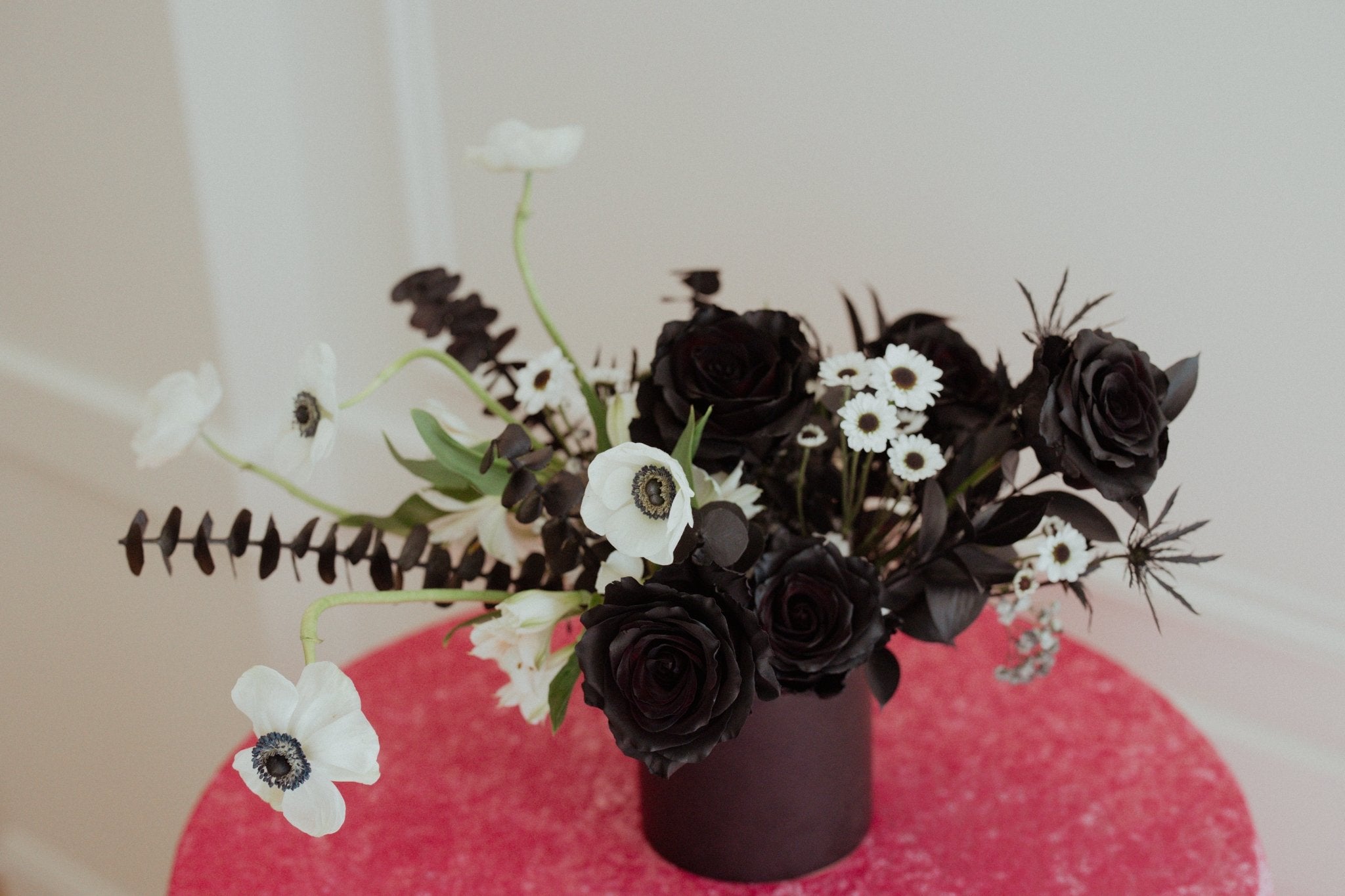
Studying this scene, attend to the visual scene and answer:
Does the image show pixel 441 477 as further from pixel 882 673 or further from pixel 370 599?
pixel 882 673

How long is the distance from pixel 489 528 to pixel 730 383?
20cm

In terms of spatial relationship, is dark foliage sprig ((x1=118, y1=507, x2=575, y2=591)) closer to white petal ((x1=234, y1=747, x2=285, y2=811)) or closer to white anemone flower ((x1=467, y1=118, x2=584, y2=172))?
white petal ((x1=234, y1=747, x2=285, y2=811))

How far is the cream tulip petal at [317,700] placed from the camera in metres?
0.60

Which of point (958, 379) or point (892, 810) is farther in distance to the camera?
point (892, 810)

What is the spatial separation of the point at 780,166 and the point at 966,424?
49cm

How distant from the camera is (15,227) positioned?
161 cm

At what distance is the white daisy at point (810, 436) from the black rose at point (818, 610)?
7cm

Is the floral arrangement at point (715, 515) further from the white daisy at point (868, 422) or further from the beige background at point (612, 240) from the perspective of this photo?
the beige background at point (612, 240)

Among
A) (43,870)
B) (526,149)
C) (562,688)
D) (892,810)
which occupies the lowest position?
(43,870)

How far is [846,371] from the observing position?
68 centimetres

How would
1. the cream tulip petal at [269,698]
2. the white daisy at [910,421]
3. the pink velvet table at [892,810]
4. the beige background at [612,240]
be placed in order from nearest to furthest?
1. the cream tulip petal at [269,698]
2. the white daisy at [910,421]
3. the pink velvet table at [892,810]
4. the beige background at [612,240]

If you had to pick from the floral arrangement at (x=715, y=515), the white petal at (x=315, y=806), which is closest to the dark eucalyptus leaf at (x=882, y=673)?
the floral arrangement at (x=715, y=515)

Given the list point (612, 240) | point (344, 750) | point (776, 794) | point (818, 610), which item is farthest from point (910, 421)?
point (612, 240)

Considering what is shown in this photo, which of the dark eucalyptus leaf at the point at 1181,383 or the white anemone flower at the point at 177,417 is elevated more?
Answer: the dark eucalyptus leaf at the point at 1181,383
